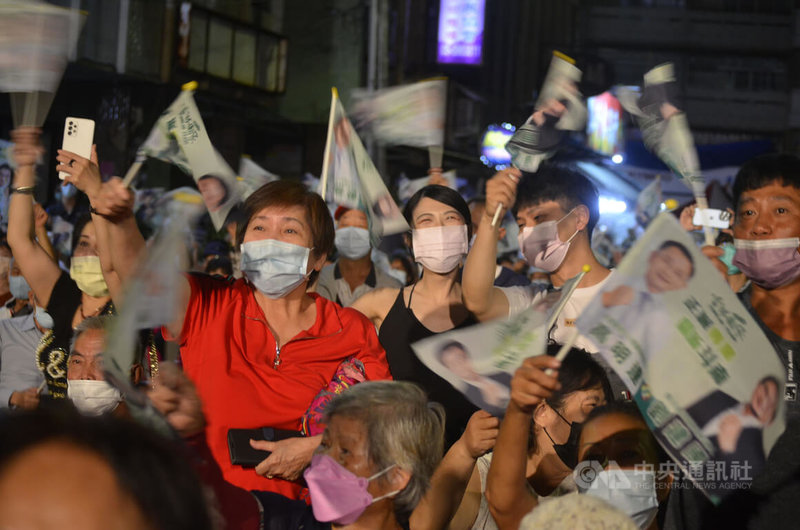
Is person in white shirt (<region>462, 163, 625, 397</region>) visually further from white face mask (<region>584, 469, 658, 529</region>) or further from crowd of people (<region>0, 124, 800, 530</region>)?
white face mask (<region>584, 469, 658, 529</region>)

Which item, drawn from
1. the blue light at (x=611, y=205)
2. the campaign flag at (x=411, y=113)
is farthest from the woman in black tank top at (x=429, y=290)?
the blue light at (x=611, y=205)

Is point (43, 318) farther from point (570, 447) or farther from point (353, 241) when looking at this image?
point (570, 447)

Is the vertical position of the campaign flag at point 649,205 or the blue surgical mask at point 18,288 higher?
the campaign flag at point 649,205

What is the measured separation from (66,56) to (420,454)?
2413mm

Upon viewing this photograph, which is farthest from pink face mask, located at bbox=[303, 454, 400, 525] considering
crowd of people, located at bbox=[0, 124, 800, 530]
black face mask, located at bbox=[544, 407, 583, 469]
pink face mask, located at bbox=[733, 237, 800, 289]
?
pink face mask, located at bbox=[733, 237, 800, 289]

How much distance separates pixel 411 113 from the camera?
5336 millimetres

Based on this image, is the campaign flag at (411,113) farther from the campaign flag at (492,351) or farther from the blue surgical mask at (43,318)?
the campaign flag at (492,351)

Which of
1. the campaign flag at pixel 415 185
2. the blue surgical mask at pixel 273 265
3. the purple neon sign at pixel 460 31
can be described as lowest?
the blue surgical mask at pixel 273 265

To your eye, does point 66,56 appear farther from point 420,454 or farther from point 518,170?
point 420,454

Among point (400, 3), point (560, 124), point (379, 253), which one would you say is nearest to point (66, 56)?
point (560, 124)

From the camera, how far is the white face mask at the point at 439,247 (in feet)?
15.2

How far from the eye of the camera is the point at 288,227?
3.75m

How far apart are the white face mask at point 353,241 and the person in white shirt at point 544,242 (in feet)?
8.54

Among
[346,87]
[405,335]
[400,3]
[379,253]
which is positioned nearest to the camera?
[405,335]
